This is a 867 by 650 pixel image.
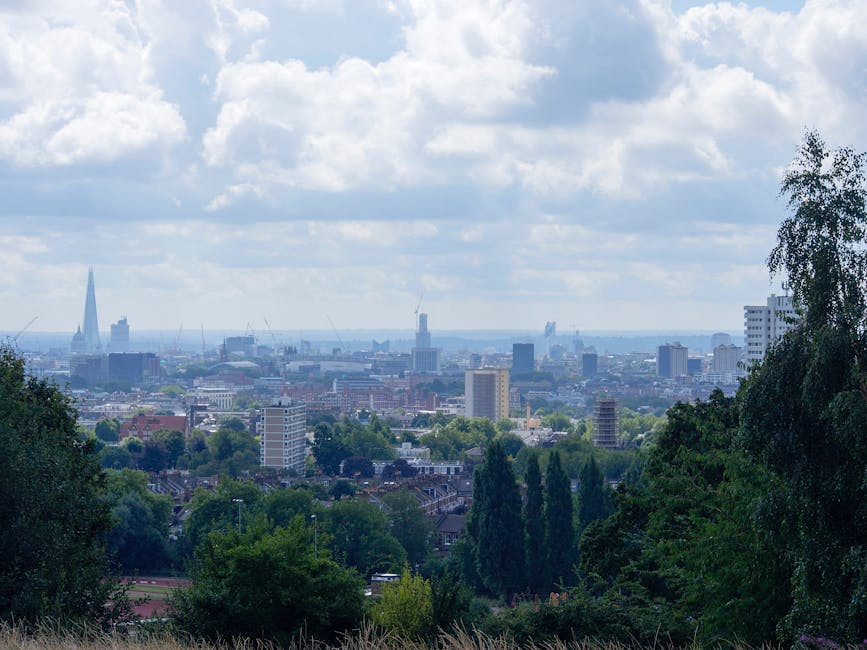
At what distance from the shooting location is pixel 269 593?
13945mm

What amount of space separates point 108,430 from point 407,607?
263 ft

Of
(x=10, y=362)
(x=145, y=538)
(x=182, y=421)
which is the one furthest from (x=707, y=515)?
(x=182, y=421)

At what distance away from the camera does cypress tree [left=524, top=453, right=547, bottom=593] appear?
109 ft

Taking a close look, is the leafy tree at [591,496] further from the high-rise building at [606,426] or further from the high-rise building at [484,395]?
the high-rise building at [484,395]

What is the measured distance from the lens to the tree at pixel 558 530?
33.0m

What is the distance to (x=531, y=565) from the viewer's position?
33281 millimetres

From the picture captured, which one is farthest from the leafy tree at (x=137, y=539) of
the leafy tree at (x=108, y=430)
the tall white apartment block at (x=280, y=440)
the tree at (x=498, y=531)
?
the leafy tree at (x=108, y=430)

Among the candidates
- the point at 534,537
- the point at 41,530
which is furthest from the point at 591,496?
the point at 41,530

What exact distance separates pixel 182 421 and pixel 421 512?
184 feet

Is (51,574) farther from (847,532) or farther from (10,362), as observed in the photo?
(847,532)

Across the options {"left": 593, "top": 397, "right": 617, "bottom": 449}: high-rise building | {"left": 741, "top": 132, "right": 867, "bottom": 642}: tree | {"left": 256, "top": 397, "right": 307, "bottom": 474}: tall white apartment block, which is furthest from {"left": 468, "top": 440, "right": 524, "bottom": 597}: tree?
{"left": 256, "top": 397, "right": 307, "bottom": 474}: tall white apartment block

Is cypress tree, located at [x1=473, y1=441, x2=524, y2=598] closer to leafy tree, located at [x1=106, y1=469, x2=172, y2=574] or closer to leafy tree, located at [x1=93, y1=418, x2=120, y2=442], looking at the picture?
leafy tree, located at [x1=106, y1=469, x2=172, y2=574]

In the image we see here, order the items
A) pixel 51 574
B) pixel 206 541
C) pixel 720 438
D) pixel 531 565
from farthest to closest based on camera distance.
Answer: pixel 531 565
pixel 720 438
pixel 206 541
pixel 51 574

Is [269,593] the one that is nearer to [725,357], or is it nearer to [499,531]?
[499,531]
